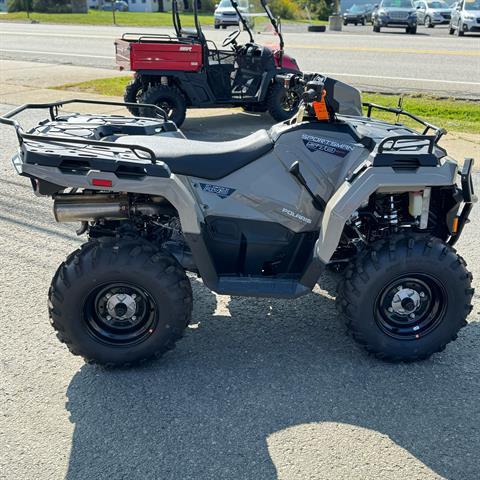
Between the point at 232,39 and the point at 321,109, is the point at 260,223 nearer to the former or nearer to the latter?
the point at 321,109

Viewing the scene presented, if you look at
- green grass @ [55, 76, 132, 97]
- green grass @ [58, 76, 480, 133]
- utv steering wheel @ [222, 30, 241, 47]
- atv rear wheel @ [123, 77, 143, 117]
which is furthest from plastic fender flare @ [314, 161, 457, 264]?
green grass @ [55, 76, 132, 97]

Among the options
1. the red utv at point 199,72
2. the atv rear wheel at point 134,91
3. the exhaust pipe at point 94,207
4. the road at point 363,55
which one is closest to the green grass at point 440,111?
the road at point 363,55

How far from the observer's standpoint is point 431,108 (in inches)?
409

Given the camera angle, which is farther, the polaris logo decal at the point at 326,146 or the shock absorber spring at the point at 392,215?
the shock absorber spring at the point at 392,215

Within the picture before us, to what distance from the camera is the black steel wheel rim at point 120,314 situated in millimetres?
3311

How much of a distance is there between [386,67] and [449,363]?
1350 cm

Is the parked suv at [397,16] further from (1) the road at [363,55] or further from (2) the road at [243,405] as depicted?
(2) the road at [243,405]

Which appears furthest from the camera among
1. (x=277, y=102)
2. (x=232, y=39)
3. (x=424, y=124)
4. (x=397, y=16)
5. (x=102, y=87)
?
(x=397, y=16)

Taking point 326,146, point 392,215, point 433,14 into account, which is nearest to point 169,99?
point 326,146

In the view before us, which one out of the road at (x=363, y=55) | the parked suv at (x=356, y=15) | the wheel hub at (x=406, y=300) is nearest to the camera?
the wheel hub at (x=406, y=300)

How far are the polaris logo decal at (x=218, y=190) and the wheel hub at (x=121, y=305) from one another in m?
0.71

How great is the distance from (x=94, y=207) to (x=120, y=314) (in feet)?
2.00

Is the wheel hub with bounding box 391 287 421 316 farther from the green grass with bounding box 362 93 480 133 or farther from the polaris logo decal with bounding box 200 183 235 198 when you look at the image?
the green grass with bounding box 362 93 480 133

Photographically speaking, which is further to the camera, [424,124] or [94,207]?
[424,124]
